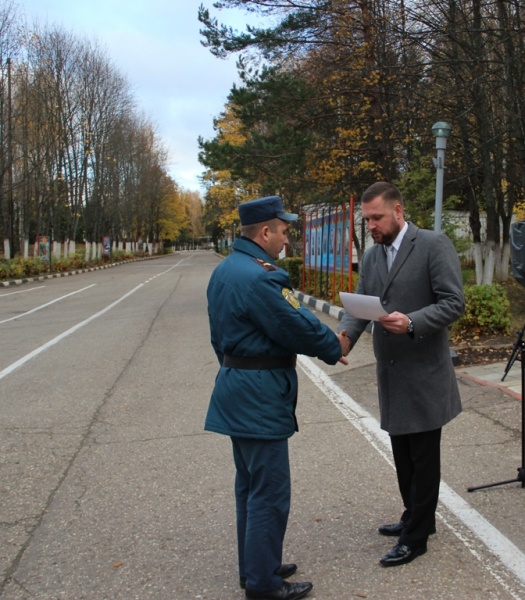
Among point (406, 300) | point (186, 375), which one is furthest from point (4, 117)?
point (406, 300)

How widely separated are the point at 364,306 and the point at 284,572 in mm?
1357

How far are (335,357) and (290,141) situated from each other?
515 inches

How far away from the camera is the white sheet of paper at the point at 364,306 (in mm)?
2732

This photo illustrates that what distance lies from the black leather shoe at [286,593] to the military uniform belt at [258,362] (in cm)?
102

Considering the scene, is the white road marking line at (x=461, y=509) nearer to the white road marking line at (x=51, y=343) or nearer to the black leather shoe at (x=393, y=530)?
the black leather shoe at (x=393, y=530)

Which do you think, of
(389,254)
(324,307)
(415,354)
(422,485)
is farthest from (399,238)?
(324,307)

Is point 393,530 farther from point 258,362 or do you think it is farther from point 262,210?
point 262,210

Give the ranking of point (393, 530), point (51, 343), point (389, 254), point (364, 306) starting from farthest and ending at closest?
1. point (51, 343)
2. point (393, 530)
3. point (389, 254)
4. point (364, 306)

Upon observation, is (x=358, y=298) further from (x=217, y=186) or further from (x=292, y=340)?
(x=217, y=186)

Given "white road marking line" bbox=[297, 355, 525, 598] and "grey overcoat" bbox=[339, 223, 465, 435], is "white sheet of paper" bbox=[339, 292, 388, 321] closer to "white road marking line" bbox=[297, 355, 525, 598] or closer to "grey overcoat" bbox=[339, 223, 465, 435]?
"grey overcoat" bbox=[339, 223, 465, 435]

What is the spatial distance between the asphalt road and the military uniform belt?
1110mm

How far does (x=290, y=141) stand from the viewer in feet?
49.5

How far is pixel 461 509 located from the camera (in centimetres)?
361

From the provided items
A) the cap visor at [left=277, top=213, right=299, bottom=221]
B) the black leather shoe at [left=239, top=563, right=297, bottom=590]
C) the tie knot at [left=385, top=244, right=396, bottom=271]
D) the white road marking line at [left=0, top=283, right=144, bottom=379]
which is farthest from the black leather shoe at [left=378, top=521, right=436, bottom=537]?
the white road marking line at [left=0, top=283, right=144, bottom=379]
